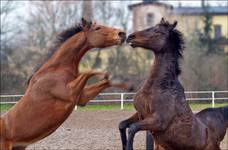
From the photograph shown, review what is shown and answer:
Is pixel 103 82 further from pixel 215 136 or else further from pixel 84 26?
pixel 215 136

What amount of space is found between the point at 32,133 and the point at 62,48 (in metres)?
1.19

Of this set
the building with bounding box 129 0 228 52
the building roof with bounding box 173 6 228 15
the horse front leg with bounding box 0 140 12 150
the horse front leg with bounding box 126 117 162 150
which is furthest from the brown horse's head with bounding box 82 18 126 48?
the building roof with bounding box 173 6 228 15

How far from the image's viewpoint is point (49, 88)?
21.2 feet

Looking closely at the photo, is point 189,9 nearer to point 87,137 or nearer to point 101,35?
point 87,137

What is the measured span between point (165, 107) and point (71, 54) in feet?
4.65

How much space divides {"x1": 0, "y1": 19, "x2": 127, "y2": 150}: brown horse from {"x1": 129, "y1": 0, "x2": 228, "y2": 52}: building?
28.7 meters

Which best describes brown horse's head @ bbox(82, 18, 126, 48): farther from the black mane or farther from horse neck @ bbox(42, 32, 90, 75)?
the black mane

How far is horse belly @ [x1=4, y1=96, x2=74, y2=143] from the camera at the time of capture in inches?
252

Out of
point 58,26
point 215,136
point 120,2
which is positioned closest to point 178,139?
point 215,136

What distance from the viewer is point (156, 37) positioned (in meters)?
6.88

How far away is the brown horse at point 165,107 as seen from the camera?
6594mm

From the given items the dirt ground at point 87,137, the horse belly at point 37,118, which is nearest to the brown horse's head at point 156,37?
the horse belly at point 37,118

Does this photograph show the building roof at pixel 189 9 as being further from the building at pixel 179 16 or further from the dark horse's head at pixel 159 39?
the dark horse's head at pixel 159 39

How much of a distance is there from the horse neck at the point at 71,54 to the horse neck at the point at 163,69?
37.5 inches
